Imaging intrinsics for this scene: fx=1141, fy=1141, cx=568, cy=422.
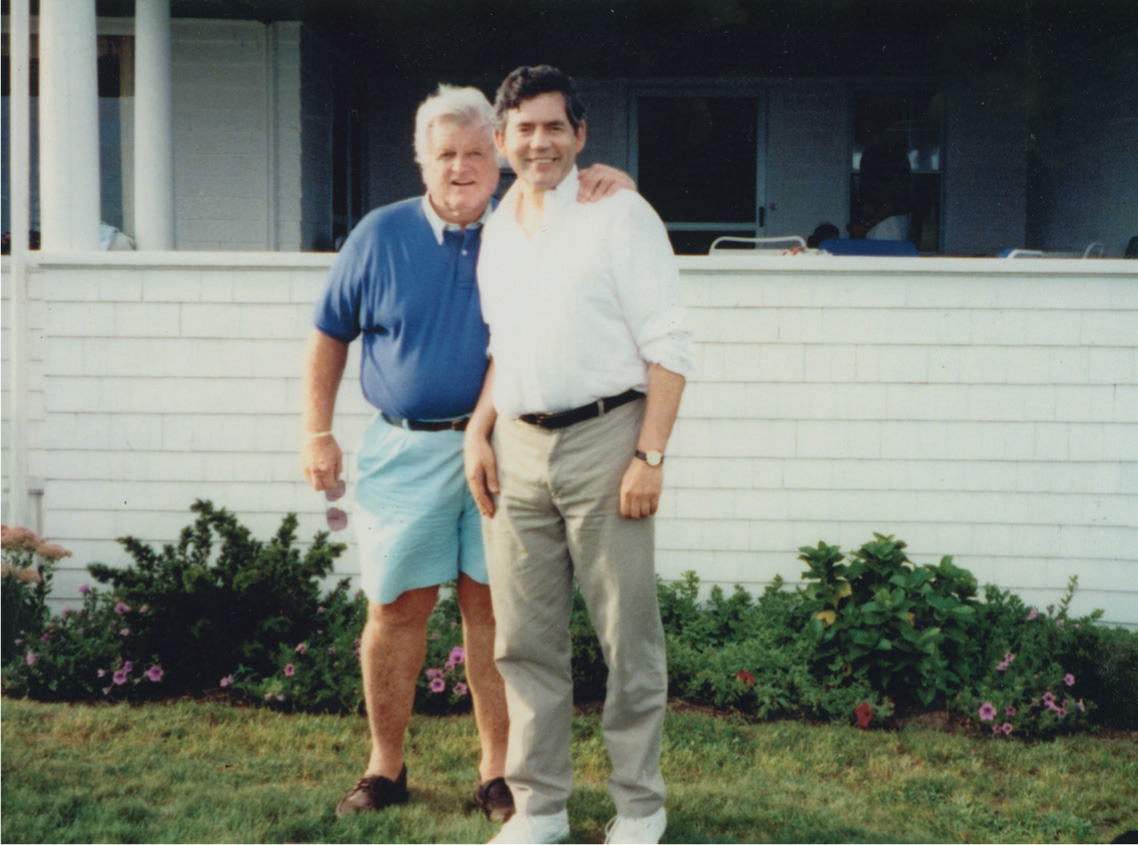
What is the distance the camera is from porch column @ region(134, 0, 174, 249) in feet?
19.2

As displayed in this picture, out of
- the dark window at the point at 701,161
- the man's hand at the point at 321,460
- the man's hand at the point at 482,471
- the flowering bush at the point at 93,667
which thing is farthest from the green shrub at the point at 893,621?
the dark window at the point at 701,161

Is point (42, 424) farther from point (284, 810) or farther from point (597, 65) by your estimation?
point (597, 65)

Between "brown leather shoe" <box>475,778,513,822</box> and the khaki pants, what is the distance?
0.23 m

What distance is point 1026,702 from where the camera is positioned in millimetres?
3947

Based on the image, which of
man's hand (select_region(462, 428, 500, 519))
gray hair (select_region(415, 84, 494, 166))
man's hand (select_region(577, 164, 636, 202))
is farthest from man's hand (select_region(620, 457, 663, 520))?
gray hair (select_region(415, 84, 494, 166))

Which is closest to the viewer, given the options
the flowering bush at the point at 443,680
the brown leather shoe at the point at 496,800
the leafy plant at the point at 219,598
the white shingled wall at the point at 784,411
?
the brown leather shoe at the point at 496,800

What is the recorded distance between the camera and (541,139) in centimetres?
255

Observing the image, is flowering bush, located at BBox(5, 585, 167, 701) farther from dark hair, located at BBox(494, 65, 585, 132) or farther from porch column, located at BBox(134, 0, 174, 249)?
dark hair, located at BBox(494, 65, 585, 132)

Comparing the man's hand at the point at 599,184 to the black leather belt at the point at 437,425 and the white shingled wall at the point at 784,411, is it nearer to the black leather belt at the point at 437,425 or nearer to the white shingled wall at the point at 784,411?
the black leather belt at the point at 437,425

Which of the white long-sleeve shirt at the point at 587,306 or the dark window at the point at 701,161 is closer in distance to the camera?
the white long-sleeve shirt at the point at 587,306

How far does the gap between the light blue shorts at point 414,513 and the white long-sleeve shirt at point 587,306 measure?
35 cm

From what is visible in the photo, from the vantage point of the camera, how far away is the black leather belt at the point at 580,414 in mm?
2596

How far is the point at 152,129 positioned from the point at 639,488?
435cm

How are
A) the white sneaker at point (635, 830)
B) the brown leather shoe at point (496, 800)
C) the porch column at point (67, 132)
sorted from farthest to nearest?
1. the porch column at point (67, 132)
2. the brown leather shoe at point (496, 800)
3. the white sneaker at point (635, 830)
